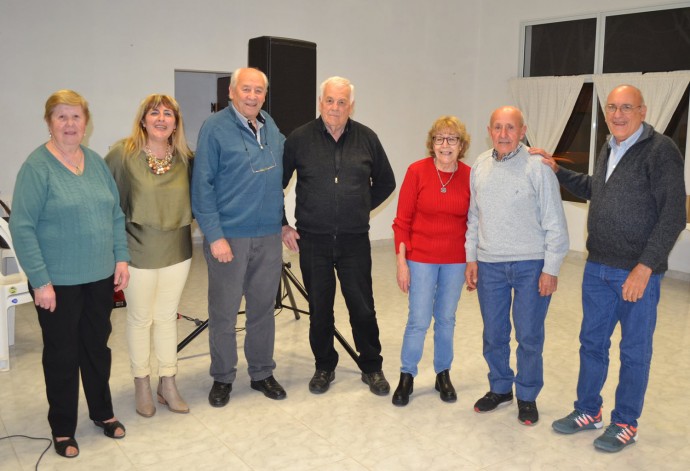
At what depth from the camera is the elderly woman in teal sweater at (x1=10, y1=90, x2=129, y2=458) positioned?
8.00ft

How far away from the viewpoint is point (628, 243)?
2.65 meters

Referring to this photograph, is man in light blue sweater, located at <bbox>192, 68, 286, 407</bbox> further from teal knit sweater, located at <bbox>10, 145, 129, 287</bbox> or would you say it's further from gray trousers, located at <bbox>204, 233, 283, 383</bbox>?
teal knit sweater, located at <bbox>10, 145, 129, 287</bbox>

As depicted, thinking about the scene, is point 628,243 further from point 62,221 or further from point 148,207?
point 62,221

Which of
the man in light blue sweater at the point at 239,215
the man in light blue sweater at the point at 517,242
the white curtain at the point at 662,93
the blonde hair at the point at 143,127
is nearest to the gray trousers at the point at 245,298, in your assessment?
the man in light blue sweater at the point at 239,215

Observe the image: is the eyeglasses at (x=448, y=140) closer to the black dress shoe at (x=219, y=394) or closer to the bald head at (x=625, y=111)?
the bald head at (x=625, y=111)

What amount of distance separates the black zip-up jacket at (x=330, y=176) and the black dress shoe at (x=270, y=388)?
32.1 inches

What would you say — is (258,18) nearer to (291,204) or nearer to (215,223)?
(291,204)

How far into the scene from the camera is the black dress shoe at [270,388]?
10.9ft

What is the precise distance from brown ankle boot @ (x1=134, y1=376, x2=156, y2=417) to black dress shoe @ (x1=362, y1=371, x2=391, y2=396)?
42.8 inches

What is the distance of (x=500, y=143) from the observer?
9.36 ft

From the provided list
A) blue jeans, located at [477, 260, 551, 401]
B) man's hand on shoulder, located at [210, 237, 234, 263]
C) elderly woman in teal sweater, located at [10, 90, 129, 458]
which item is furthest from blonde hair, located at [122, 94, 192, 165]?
blue jeans, located at [477, 260, 551, 401]

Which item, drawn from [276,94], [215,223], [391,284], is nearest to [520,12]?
[391,284]

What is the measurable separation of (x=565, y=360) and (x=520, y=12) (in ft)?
17.3

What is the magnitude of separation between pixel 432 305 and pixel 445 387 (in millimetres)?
453
